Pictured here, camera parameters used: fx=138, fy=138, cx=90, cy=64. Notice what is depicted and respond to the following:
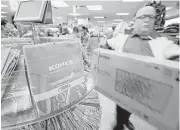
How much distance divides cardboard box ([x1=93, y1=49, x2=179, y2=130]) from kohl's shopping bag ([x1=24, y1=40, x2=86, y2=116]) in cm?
22

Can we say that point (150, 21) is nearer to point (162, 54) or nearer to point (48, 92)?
point (162, 54)

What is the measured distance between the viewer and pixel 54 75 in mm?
756

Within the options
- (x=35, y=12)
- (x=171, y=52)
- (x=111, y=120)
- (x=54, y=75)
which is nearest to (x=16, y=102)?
(x=54, y=75)

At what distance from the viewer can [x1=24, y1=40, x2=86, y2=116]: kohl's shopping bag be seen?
69 cm

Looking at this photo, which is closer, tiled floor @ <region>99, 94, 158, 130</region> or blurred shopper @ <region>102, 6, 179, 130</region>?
blurred shopper @ <region>102, 6, 179, 130</region>

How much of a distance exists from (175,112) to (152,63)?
19cm

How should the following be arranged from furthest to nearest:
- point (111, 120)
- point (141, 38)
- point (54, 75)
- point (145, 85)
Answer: point (111, 120) → point (141, 38) → point (54, 75) → point (145, 85)

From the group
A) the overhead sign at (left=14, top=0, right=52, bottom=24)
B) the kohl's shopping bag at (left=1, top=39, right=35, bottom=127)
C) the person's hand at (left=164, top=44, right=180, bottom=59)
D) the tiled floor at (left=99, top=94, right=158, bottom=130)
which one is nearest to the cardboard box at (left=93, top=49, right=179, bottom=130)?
the person's hand at (left=164, top=44, right=180, bottom=59)

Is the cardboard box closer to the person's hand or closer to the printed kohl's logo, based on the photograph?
the person's hand

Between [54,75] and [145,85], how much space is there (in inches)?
18.3

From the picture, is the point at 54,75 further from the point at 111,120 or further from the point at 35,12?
the point at 111,120

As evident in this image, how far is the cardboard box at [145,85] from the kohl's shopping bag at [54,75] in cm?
22

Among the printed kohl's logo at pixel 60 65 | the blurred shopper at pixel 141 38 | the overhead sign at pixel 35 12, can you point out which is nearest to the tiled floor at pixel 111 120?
the blurred shopper at pixel 141 38

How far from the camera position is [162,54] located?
0.68 metres
